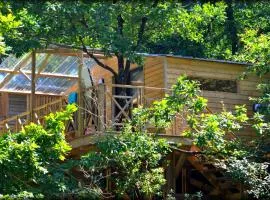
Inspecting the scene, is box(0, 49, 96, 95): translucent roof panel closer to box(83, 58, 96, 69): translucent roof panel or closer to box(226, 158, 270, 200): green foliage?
box(83, 58, 96, 69): translucent roof panel

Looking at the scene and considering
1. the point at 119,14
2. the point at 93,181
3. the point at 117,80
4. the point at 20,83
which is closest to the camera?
the point at 93,181

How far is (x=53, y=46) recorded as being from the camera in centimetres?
1199

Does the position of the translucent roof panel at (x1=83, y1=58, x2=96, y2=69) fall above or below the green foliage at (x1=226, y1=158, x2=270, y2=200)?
above

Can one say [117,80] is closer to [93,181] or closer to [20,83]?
[93,181]

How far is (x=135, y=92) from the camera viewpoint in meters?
12.9

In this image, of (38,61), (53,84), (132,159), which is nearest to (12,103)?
(53,84)

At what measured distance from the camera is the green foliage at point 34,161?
8.19 m

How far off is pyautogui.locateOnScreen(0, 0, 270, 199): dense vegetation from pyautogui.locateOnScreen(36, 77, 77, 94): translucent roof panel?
4.00 m

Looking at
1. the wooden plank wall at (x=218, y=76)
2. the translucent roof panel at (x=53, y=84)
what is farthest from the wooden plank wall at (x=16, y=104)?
the wooden plank wall at (x=218, y=76)

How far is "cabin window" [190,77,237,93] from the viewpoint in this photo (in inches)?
512

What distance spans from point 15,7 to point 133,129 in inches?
119

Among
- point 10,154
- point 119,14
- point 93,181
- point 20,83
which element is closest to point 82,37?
point 119,14

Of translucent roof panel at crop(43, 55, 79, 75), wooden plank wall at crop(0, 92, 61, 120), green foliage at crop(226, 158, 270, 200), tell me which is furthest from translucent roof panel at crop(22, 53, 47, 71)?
green foliage at crop(226, 158, 270, 200)

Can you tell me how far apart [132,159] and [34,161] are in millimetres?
1903
